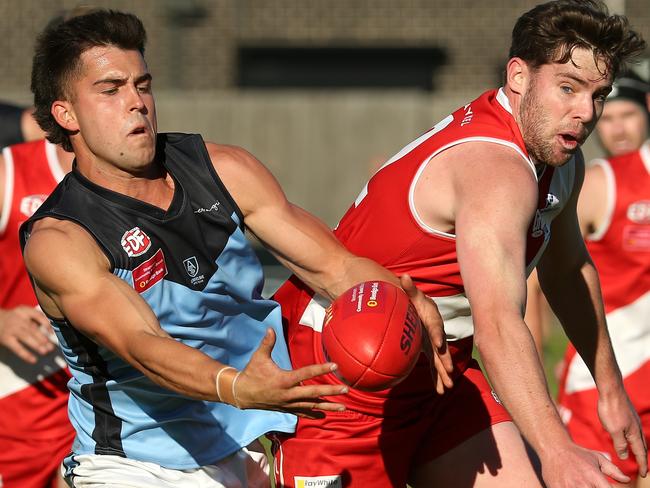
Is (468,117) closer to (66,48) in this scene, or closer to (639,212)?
(66,48)

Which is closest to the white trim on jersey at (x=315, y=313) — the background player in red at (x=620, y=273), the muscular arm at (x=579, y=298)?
Answer: the muscular arm at (x=579, y=298)

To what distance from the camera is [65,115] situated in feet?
14.8

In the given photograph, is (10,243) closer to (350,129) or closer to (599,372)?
(599,372)

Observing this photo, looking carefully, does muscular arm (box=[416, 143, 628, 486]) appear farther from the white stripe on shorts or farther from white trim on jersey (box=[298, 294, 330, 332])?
the white stripe on shorts

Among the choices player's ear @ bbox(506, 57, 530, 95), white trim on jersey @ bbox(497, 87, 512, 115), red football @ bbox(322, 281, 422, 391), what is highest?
player's ear @ bbox(506, 57, 530, 95)

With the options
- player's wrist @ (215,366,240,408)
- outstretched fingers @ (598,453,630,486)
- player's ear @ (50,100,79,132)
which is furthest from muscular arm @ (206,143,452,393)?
outstretched fingers @ (598,453,630,486)

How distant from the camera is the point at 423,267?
453 cm

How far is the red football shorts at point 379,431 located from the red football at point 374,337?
0.50m

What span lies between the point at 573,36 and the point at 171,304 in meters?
1.67

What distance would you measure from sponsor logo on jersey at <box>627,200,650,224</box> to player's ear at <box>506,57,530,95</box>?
2.13 meters

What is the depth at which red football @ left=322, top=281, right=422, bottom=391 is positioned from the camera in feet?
13.3

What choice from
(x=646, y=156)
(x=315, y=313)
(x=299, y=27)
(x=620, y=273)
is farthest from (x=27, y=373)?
(x=299, y=27)

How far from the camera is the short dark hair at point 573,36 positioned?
432 centimetres

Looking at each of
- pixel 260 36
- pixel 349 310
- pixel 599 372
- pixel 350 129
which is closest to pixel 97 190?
pixel 349 310
